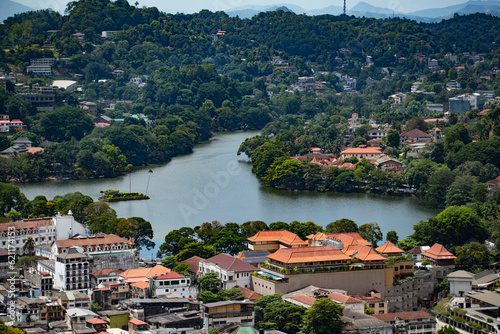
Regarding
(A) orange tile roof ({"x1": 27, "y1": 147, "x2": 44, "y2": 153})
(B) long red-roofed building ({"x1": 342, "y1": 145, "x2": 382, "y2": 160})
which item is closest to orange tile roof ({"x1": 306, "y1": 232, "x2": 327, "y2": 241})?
(B) long red-roofed building ({"x1": 342, "y1": 145, "x2": 382, "y2": 160})

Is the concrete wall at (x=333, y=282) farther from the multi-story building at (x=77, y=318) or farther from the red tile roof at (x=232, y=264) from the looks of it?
the multi-story building at (x=77, y=318)

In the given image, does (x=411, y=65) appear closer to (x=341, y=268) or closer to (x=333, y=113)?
(x=333, y=113)

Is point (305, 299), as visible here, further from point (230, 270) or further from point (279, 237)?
point (279, 237)

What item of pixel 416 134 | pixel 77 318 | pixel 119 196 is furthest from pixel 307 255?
pixel 416 134

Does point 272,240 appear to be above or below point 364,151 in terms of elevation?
below

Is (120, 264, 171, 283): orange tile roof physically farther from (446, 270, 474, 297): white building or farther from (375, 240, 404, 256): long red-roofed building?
(446, 270, 474, 297): white building

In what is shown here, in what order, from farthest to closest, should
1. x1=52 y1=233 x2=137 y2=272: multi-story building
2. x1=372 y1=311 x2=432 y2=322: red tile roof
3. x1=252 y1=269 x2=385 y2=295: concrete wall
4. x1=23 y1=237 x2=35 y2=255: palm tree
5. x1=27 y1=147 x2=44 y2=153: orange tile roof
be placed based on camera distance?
x1=27 y1=147 x2=44 y2=153: orange tile roof, x1=23 y1=237 x2=35 y2=255: palm tree, x1=52 y1=233 x2=137 y2=272: multi-story building, x1=252 y1=269 x2=385 y2=295: concrete wall, x1=372 y1=311 x2=432 y2=322: red tile roof
